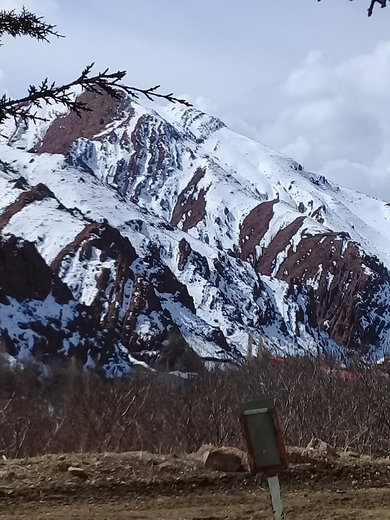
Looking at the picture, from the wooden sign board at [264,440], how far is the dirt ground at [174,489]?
268 centimetres

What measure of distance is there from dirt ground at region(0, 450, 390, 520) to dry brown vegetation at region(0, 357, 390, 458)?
10913mm

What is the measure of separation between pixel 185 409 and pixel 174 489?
23.8m

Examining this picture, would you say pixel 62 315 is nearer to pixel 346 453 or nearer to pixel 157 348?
pixel 157 348

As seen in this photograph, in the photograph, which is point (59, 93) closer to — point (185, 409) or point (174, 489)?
point (174, 489)

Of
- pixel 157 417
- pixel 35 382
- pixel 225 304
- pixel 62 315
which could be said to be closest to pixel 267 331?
pixel 225 304

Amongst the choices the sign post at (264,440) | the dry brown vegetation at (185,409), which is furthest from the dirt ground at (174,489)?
the dry brown vegetation at (185,409)

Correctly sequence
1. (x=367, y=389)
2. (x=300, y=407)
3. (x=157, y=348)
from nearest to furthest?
(x=300, y=407)
(x=367, y=389)
(x=157, y=348)

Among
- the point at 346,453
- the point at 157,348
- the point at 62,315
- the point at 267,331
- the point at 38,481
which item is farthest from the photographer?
the point at 267,331

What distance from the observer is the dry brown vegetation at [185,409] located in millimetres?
25438

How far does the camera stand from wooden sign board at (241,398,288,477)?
5352mm

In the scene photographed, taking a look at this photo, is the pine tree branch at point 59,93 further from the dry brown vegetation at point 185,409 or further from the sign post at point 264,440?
the dry brown vegetation at point 185,409

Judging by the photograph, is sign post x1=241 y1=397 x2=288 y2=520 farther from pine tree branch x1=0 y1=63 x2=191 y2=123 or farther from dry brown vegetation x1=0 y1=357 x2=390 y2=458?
dry brown vegetation x1=0 y1=357 x2=390 y2=458

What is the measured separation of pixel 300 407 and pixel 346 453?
2034 centimetres

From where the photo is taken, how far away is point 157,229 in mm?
192375
